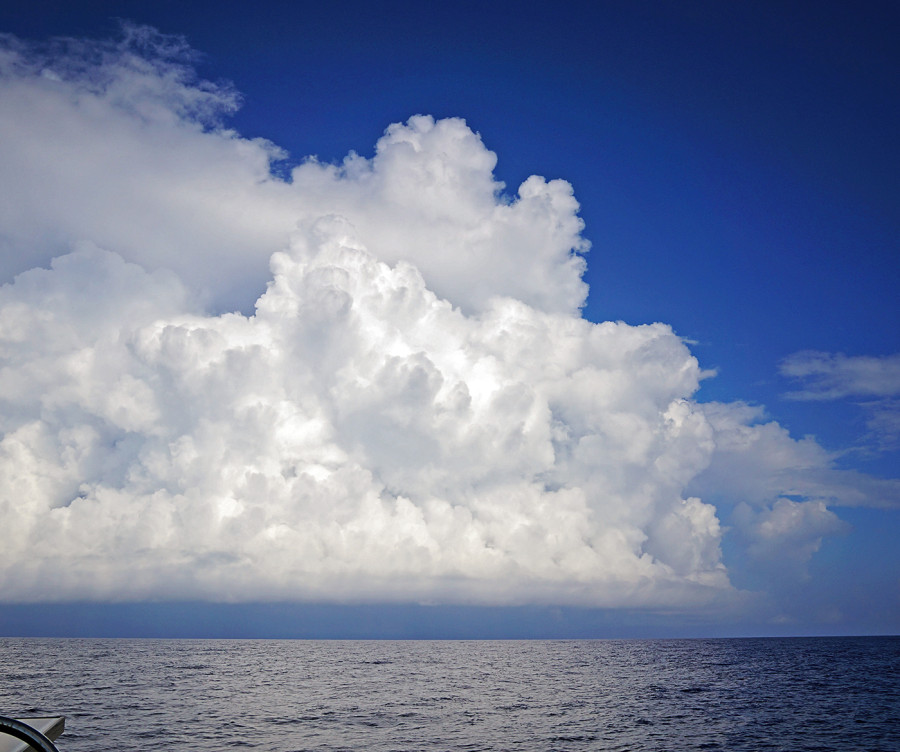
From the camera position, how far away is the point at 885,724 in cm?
5619

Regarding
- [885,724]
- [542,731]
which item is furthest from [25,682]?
[885,724]

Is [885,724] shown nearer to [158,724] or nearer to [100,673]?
[158,724]

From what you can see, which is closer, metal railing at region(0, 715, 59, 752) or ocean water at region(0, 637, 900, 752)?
metal railing at region(0, 715, 59, 752)

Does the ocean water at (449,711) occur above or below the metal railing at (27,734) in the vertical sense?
below

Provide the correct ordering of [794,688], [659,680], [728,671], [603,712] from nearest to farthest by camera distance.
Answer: [603,712] < [794,688] < [659,680] < [728,671]

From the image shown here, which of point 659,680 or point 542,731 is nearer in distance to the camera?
point 542,731

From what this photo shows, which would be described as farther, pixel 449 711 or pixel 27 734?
Result: pixel 449 711

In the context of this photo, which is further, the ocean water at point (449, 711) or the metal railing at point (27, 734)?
the ocean water at point (449, 711)

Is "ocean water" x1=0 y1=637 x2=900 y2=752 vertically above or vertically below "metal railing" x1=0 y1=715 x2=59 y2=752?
below

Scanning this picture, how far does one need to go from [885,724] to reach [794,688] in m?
36.2

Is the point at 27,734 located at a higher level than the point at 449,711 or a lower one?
higher

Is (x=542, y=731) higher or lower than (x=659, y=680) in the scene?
higher

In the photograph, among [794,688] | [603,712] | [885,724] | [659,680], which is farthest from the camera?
[659,680]

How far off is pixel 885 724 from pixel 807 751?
61.1 ft
